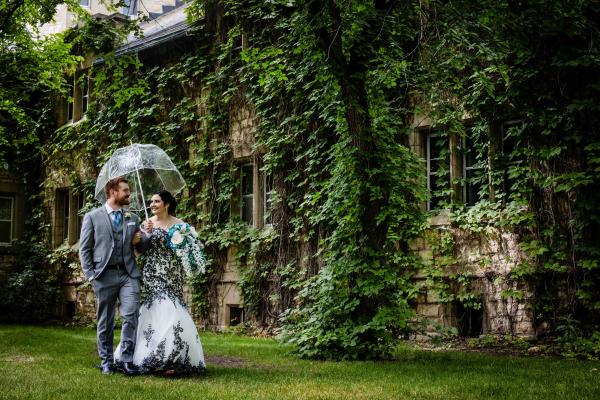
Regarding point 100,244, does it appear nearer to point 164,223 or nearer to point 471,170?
point 164,223

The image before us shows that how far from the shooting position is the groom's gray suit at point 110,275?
→ 812 centimetres

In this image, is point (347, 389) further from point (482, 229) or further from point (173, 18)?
point (173, 18)

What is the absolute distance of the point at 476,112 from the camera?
1195 cm

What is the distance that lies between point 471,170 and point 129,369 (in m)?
6.65

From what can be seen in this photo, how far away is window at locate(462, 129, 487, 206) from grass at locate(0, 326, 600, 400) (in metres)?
2.85

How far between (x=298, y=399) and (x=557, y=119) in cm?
652

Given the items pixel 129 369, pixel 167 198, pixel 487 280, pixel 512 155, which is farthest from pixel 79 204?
pixel 129 369

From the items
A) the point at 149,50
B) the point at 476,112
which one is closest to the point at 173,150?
the point at 149,50

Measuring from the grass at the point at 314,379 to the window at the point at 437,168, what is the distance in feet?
9.40

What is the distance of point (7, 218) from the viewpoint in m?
23.6

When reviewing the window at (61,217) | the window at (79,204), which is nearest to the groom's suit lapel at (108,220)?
the window at (79,204)

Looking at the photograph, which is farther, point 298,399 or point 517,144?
point 517,144

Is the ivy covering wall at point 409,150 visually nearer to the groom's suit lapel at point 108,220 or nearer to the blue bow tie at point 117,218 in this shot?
the blue bow tie at point 117,218

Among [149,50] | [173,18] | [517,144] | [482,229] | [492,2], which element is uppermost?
[173,18]
